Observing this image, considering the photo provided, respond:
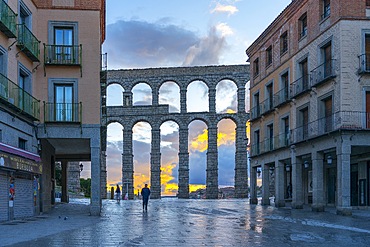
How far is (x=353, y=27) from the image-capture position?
2694 cm

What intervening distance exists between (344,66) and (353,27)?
2017 millimetres

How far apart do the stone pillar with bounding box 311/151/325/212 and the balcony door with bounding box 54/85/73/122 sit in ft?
44.4

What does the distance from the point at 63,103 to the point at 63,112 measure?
0.43 metres

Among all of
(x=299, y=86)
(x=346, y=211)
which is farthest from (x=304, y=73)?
(x=346, y=211)

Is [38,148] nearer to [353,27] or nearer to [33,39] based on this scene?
[33,39]

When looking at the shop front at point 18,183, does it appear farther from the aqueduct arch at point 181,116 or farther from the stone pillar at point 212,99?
the stone pillar at point 212,99

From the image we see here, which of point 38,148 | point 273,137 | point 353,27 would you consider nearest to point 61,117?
point 38,148

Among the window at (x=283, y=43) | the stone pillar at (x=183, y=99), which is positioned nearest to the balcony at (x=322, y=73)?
the window at (x=283, y=43)

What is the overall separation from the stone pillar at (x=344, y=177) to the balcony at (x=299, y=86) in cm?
578

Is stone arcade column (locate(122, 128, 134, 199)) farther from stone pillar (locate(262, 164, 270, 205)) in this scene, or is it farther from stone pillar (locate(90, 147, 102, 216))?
stone pillar (locate(90, 147, 102, 216))

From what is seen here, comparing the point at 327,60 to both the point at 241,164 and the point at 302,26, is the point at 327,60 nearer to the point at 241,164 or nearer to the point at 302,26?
the point at 302,26

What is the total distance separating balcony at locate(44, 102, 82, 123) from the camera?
→ 25.4 m

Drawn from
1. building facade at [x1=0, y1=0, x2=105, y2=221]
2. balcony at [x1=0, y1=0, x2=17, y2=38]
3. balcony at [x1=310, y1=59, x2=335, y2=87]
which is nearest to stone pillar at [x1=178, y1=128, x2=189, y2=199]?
balcony at [x1=310, y1=59, x2=335, y2=87]

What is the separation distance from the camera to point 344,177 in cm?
2602
